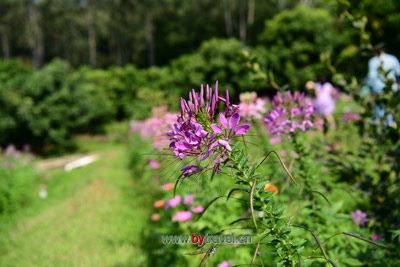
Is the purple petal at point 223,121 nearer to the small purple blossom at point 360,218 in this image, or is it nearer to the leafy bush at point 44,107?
the small purple blossom at point 360,218

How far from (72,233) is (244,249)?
9.46 feet

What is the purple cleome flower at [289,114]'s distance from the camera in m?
1.56

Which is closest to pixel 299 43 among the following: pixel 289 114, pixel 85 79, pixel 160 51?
pixel 85 79

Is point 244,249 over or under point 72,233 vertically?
over

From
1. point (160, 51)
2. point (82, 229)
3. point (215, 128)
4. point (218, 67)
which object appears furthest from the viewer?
point (160, 51)

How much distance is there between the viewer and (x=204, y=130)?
0.95 m

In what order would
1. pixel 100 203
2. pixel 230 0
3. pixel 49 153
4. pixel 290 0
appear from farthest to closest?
pixel 230 0, pixel 290 0, pixel 49 153, pixel 100 203

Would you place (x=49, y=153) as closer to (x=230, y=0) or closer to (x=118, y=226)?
(x=118, y=226)

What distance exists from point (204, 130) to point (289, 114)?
2.52ft

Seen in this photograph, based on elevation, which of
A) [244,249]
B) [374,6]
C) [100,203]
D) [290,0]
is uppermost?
[290,0]

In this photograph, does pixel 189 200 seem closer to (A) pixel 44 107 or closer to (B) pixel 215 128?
(B) pixel 215 128

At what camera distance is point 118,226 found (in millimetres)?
4301

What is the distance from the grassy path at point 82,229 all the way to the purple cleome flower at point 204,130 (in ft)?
8.05

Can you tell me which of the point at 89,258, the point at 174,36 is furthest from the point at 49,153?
the point at 174,36
